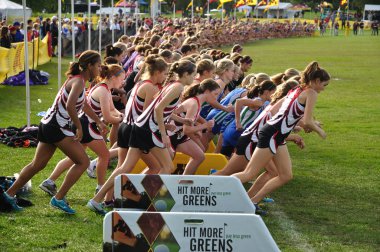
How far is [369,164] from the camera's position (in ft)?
47.1

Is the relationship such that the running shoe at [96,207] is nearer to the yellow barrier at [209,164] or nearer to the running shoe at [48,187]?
the running shoe at [48,187]

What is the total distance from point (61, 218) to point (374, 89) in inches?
800

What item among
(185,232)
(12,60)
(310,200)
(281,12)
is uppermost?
(185,232)

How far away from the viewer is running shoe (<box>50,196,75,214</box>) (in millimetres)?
9852

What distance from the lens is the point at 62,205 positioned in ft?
32.3

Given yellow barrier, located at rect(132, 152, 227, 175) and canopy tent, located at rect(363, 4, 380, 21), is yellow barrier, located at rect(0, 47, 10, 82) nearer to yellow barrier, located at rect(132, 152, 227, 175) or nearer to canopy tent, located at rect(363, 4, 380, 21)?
yellow barrier, located at rect(132, 152, 227, 175)

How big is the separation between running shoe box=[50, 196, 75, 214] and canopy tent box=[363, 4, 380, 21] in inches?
4047

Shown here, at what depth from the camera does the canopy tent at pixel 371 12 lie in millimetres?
109812

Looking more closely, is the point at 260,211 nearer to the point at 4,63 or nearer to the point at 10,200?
the point at 10,200

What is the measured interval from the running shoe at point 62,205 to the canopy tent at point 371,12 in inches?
4047

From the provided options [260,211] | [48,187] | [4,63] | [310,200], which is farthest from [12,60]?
[260,211]

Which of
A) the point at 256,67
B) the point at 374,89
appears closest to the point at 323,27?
the point at 256,67

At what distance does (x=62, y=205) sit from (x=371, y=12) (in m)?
108

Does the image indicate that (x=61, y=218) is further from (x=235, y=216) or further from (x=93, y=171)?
(x=235, y=216)
